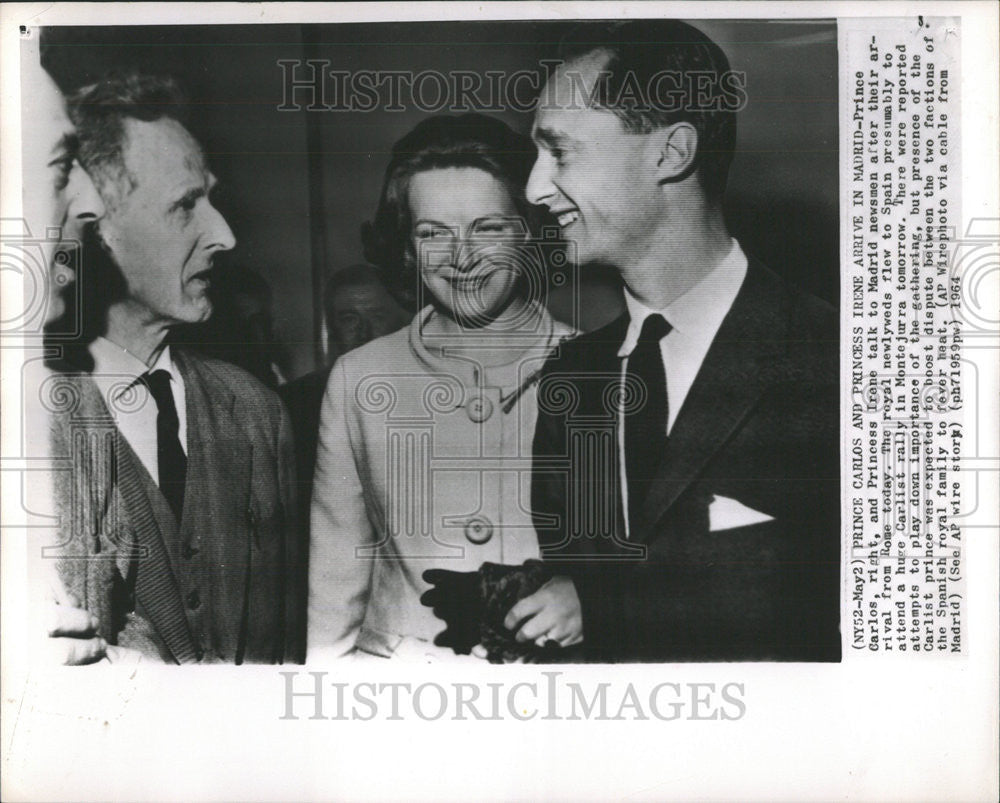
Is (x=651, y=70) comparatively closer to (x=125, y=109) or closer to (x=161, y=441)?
(x=125, y=109)

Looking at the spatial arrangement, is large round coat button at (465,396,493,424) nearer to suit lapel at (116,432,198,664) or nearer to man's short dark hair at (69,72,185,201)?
suit lapel at (116,432,198,664)

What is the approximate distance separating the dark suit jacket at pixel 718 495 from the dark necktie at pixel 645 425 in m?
0.02

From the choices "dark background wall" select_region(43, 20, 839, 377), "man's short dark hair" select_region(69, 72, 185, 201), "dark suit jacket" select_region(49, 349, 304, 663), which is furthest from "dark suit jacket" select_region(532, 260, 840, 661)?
"man's short dark hair" select_region(69, 72, 185, 201)

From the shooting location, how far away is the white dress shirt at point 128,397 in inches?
55.9

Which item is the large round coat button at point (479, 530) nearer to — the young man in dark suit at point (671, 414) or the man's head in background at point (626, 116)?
the young man in dark suit at point (671, 414)

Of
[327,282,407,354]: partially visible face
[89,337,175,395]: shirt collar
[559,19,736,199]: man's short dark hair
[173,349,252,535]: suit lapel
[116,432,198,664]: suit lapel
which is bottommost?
[116,432,198,664]: suit lapel

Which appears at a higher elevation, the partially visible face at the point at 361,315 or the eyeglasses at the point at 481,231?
the eyeglasses at the point at 481,231

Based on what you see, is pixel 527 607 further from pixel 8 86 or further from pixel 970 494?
pixel 8 86

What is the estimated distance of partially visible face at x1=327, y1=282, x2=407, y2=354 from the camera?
141cm

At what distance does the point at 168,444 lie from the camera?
4.65 ft

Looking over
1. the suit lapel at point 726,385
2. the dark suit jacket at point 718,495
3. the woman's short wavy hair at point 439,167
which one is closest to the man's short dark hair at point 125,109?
the woman's short wavy hair at point 439,167

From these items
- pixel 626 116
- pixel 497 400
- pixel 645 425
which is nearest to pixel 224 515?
pixel 497 400

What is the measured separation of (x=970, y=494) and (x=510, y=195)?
98 centimetres

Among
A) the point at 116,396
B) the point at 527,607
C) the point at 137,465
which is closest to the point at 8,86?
the point at 116,396
